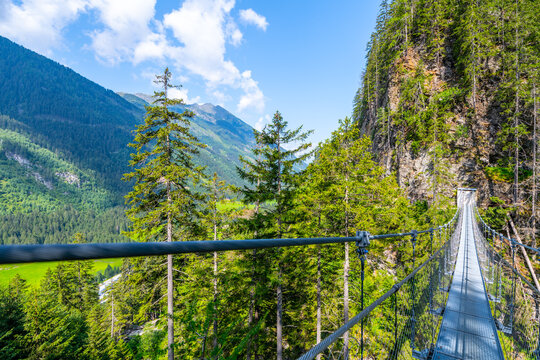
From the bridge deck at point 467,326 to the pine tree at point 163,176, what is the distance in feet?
28.7

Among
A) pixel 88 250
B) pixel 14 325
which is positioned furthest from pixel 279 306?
pixel 88 250

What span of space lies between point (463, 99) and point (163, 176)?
29589mm

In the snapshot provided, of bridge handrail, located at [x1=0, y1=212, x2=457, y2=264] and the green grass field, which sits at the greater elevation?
bridge handrail, located at [x1=0, y1=212, x2=457, y2=264]

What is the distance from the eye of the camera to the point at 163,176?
9.62m

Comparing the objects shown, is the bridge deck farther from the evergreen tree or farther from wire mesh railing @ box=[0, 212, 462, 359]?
the evergreen tree

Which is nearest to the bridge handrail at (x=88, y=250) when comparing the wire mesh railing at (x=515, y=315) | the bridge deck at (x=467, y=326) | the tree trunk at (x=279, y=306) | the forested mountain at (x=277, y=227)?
the forested mountain at (x=277, y=227)

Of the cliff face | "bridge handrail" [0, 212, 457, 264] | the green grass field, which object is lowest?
the green grass field

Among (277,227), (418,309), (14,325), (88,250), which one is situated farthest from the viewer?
(277,227)

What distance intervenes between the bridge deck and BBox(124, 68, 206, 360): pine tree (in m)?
8.74

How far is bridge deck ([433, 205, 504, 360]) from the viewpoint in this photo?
3.03 metres

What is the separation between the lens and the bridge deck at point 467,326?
3033 mm

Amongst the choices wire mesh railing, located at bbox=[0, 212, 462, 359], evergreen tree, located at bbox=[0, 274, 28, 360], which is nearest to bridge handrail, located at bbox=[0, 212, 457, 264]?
wire mesh railing, located at bbox=[0, 212, 462, 359]

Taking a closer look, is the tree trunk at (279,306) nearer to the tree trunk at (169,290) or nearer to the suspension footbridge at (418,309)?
the tree trunk at (169,290)

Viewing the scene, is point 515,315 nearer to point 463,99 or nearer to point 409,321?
point 409,321
